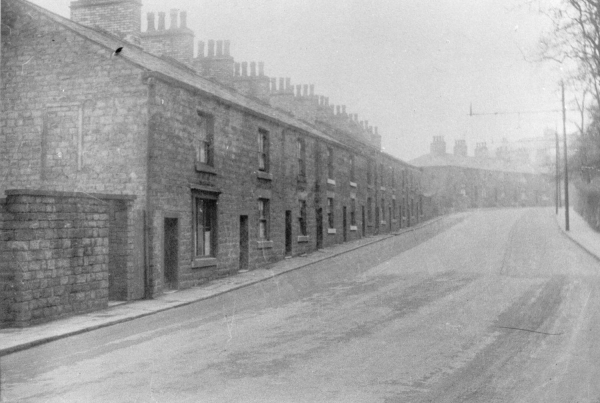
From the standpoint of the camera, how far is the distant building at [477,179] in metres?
80.7

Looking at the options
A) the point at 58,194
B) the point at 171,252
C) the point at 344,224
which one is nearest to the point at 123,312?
the point at 58,194

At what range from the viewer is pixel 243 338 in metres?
10.0

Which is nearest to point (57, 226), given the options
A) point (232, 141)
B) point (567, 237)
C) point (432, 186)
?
point (232, 141)

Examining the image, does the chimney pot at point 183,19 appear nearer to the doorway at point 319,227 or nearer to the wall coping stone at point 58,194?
the wall coping stone at point 58,194

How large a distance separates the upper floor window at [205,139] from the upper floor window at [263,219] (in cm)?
446

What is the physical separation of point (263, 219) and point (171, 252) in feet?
22.2

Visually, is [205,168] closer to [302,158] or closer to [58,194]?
[58,194]

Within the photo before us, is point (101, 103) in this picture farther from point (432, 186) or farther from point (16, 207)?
point (432, 186)

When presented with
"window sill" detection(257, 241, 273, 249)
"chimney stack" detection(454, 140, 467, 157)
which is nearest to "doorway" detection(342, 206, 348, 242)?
"window sill" detection(257, 241, 273, 249)

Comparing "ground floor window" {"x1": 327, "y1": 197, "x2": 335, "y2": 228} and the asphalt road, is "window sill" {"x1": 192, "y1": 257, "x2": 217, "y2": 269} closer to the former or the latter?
the asphalt road

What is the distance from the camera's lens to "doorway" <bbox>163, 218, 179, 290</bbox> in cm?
1714

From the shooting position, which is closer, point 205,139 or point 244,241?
point 205,139

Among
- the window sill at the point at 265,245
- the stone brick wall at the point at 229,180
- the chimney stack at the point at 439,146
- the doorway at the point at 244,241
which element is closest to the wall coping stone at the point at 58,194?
the stone brick wall at the point at 229,180

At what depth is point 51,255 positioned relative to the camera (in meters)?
12.3
